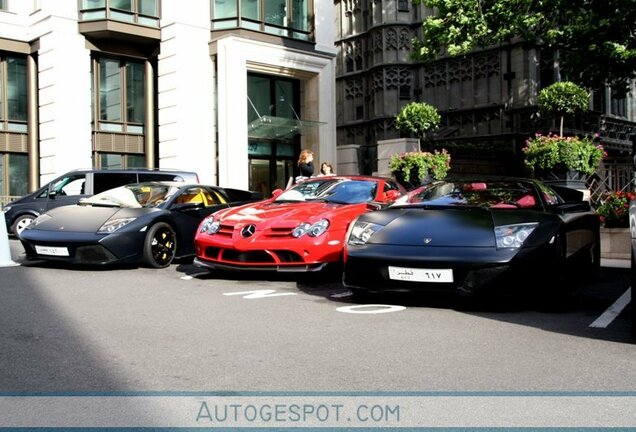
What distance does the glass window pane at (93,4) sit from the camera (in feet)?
80.2

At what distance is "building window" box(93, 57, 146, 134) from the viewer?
25.5 metres

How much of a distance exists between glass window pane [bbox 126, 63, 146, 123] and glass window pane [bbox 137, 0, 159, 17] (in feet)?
6.22

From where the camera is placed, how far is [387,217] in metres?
7.23

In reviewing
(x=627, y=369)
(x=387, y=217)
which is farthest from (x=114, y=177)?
(x=627, y=369)

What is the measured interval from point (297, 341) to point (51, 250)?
18.9 ft

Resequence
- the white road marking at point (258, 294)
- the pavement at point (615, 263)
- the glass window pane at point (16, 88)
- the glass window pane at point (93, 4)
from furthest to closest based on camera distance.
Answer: the glass window pane at point (16, 88)
the glass window pane at point (93, 4)
the pavement at point (615, 263)
the white road marking at point (258, 294)

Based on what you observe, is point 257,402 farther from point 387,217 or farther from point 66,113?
point 66,113

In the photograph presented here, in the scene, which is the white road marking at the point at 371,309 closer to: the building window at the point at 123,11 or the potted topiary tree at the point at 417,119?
the potted topiary tree at the point at 417,119

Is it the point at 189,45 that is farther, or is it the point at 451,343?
the point at 189,45

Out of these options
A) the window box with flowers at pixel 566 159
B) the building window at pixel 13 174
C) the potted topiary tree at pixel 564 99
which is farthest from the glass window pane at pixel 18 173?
the potted topiary tree at pixel 564 99

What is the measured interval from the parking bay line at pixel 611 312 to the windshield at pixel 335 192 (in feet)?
11.5

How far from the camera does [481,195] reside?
768 centimetres

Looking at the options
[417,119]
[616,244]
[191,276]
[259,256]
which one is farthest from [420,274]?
[417,119]

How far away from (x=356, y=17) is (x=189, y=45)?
17117 millimetres
